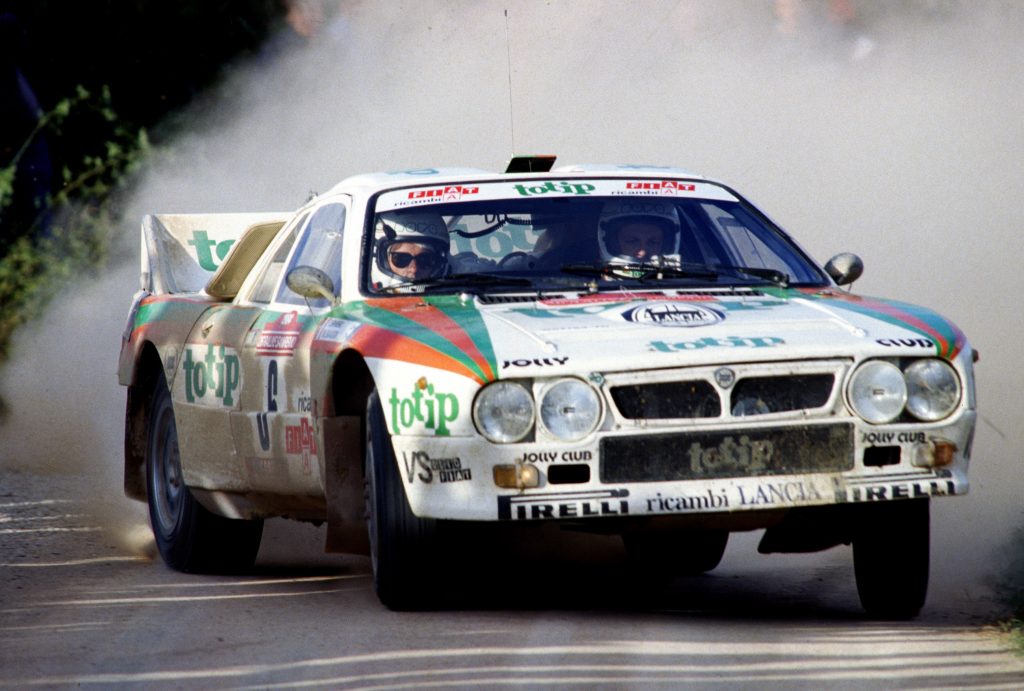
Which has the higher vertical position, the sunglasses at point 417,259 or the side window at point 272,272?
the sunglasses at point 417,259

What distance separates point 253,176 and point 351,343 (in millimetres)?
11440

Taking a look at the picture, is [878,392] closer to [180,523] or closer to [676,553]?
[676,553]

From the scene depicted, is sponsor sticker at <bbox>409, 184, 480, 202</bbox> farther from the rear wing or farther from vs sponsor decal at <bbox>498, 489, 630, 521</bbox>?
the rear wing

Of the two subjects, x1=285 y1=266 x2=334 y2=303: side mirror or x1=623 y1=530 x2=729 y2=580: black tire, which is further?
x1=623 y1=530 x2=729 y2=580: black tire

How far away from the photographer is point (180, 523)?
829 centimetres

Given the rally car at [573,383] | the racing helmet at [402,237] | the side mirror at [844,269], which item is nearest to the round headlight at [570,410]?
the rally car at [573,383]

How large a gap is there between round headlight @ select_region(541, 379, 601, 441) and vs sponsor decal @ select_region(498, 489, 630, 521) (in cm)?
17

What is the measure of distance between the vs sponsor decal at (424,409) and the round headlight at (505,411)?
75 millimetres

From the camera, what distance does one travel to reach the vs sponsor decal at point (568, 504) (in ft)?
19.4

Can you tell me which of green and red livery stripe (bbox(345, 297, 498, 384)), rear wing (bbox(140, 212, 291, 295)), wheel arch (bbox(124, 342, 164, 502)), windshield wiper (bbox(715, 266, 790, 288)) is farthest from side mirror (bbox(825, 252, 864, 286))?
rear wing (bbox(140, 212, 291, 295))

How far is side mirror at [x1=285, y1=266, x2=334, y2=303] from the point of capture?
699 centimetres

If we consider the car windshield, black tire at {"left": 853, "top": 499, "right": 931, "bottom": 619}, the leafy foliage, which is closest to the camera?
black tire at {"left": 853, "top": 499, "right": 931, "bottom": 619}

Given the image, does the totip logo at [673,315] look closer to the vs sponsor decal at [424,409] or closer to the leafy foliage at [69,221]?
the vs sponsor decal at [424,409]

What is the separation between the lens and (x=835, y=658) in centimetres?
563
